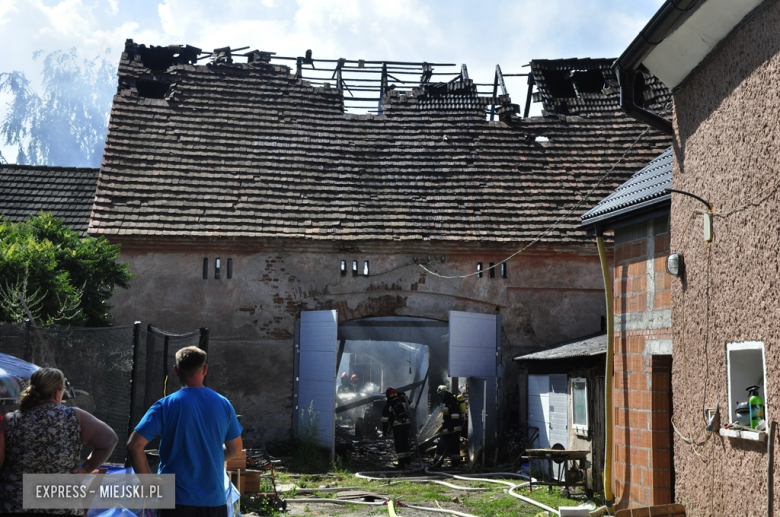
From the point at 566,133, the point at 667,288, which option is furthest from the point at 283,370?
the point at 667,288

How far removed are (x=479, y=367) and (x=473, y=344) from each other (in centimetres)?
46

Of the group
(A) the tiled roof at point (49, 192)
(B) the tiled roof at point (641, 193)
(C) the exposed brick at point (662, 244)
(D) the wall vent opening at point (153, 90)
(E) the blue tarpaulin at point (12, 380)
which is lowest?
(E) the blue tarpaulin at point (12, 380)

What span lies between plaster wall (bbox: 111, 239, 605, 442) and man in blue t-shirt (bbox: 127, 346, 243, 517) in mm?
Answer: 11068

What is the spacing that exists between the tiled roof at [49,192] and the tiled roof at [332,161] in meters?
1.67

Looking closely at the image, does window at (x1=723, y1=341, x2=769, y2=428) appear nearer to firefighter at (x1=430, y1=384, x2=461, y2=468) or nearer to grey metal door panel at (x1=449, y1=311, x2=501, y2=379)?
grey metal door panel at (x1=449, y1=311, x2=501, y2=379)

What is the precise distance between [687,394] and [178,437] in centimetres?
447

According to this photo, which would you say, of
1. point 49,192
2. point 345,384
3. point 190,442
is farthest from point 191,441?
point 345,384

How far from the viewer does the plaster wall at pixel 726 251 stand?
562 centimetres

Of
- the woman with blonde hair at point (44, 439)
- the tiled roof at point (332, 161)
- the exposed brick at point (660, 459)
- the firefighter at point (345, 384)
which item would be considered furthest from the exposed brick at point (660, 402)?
the firefighter at point (345, 384)

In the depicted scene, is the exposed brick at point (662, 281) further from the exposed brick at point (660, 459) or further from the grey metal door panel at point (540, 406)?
the grey metal door panel at point (540, 406)

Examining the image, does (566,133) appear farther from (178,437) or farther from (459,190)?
(178,437)

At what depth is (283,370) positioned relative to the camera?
16.2 meters

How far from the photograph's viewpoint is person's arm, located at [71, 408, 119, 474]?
481 centimetres

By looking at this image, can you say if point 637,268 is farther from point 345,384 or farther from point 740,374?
point 345,384
